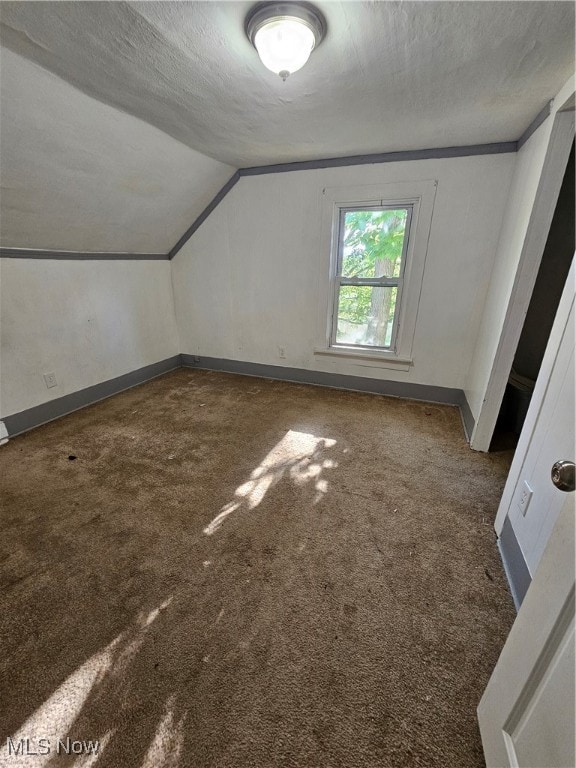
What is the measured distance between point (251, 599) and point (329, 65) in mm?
2386

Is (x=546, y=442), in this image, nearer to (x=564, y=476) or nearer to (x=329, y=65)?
(x=564, y=476)

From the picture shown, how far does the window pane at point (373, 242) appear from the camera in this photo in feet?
9.28

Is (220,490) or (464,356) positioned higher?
(464,356)

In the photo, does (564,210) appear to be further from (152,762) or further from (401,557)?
(152,762)

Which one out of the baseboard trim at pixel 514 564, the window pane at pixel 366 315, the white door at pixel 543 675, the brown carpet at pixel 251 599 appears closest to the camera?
the white door at pixel 543 675

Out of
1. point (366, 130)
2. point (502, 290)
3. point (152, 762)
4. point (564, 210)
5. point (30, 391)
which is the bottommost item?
point (152, 762)

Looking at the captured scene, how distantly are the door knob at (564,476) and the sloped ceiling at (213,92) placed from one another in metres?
1.53

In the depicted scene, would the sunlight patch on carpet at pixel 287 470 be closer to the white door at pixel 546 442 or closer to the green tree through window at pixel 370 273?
the white door at pixel 546 442

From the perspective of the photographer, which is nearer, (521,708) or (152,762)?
(521,708)

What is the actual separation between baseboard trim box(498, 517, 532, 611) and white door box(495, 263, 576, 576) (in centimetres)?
3

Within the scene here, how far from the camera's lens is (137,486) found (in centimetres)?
195

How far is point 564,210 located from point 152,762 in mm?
3665

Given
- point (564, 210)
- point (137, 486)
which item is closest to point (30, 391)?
point (137, 486)

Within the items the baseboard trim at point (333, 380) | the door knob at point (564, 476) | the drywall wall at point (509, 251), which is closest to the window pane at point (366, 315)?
the baseboard trim at point (333, 380)
